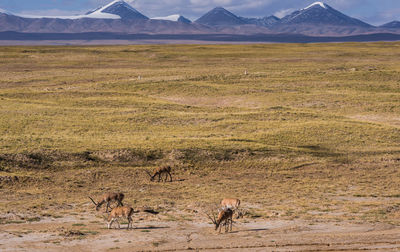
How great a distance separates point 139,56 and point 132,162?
101m

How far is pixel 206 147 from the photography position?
116 ft

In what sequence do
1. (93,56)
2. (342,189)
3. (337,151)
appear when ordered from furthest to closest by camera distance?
(93,56), (337,151), (342,189)

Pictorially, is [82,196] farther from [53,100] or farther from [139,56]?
[139,56]

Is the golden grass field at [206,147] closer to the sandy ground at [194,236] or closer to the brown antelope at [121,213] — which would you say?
the sandy ground at [194,236]

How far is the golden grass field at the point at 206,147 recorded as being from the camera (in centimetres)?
2423

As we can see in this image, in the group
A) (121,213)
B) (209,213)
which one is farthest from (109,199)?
(209,213)

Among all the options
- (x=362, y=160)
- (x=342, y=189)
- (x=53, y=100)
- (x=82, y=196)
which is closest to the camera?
(x=82, y=196)

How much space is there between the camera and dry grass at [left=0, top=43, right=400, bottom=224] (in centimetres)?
2552

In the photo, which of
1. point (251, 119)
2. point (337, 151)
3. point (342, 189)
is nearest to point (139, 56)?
point (251, 119)

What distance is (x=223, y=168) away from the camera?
32.6 m

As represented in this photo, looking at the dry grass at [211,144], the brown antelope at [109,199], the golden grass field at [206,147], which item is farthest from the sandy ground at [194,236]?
the dry grass at [211,144]

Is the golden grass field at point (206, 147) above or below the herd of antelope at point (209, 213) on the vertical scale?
below

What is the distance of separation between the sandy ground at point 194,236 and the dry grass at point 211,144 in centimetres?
160

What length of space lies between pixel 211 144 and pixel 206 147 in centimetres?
94
